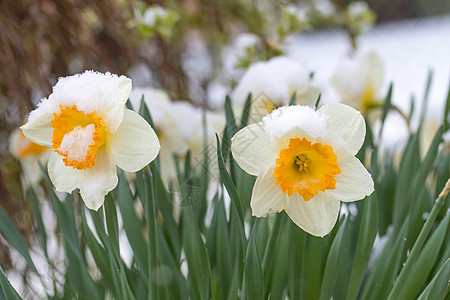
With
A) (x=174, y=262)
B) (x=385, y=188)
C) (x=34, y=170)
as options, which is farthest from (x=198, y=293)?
(x=34, y=170)

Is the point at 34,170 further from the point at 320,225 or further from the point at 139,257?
the point at 320,225

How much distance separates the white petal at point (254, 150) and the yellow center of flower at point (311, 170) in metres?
0.01

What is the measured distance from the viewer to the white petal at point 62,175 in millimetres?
333

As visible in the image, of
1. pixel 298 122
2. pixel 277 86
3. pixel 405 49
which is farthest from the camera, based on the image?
pixel 405 49

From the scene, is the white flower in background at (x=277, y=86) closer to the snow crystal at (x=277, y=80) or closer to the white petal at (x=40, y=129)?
the snow crystal at (x=277, y=80)

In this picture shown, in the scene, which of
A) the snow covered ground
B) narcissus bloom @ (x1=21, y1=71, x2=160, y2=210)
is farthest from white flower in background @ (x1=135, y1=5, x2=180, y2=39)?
the snow covered ground

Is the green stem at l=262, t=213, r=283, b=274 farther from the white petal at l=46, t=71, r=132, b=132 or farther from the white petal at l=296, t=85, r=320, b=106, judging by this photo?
the white petal at l=296, t=85, r=320, b=106

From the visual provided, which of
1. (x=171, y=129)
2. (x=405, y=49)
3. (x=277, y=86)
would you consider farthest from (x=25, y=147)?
(x=405, y=49)

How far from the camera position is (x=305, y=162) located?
328 mm

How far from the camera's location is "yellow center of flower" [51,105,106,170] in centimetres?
31

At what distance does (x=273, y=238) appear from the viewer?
353mm

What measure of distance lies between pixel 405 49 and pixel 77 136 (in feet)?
11.1

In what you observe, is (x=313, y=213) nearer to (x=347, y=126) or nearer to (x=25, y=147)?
(x=347, y=126)

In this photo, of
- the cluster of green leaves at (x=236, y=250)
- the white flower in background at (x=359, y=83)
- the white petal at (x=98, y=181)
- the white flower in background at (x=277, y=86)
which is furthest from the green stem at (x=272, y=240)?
the white flower in background at (x=359, y=83)
